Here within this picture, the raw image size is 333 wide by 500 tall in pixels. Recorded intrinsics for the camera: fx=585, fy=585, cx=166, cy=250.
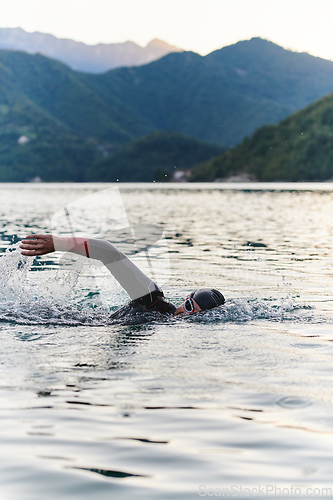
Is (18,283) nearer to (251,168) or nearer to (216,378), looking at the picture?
(216,378)

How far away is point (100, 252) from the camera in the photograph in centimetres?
817

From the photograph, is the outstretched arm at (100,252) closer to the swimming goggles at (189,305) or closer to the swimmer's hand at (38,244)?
the swimmer's hand at (38,244)

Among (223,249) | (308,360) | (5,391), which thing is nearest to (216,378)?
(308,360)

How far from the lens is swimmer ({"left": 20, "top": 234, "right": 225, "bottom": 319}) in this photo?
755 centimetres

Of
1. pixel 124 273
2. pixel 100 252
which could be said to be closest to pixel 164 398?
pixel 100 252

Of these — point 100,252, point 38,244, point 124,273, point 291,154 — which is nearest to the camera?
point 38,244

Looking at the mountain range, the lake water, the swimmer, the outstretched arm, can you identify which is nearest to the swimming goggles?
the swimmer

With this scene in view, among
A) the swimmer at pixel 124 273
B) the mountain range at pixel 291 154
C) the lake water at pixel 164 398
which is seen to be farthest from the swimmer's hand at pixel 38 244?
the mountain range at pixel 291 154

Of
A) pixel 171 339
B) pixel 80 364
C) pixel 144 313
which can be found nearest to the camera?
pixel 80 364

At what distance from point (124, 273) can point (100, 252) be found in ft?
1.97

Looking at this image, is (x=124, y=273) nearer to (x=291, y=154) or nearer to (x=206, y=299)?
(x=206, y=299)

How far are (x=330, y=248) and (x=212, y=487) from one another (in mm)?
17011

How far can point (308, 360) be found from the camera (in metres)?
7.09

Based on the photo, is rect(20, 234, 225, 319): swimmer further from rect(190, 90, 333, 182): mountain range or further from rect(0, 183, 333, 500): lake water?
rect(190, 90, 333, 182): mountain range
